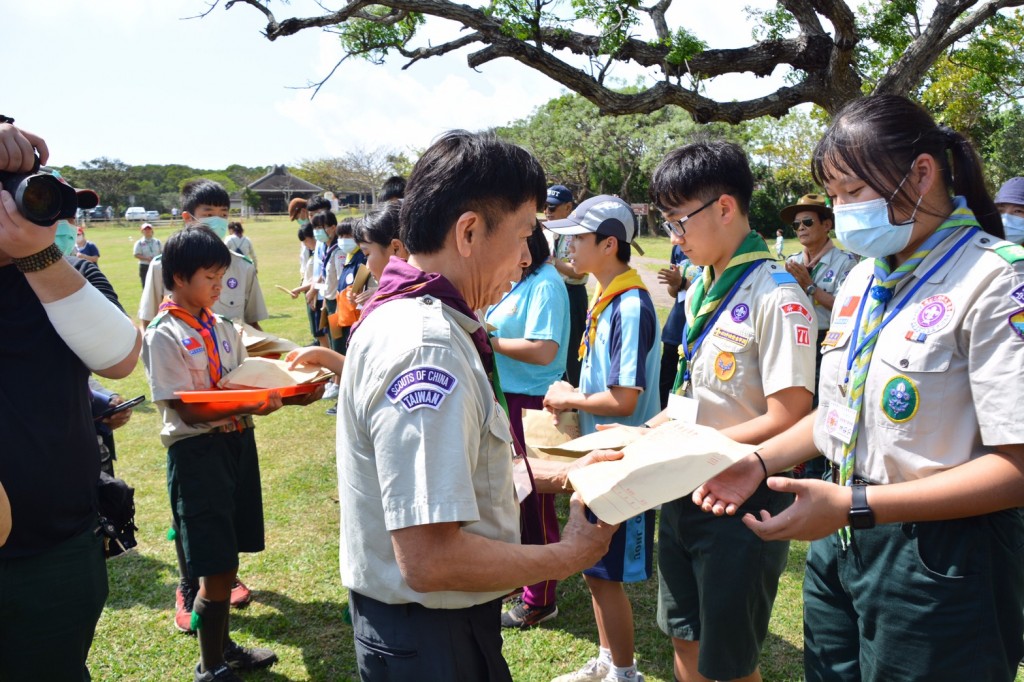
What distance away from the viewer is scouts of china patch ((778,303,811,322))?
7.48ft

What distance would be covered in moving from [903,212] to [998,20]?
960cm

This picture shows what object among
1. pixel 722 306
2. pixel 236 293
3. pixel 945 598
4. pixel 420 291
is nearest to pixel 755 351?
pixel 722 306

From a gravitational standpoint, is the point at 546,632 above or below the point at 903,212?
below

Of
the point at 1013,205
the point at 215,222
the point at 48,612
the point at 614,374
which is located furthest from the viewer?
the point at 215,222

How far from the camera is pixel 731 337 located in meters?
2.39

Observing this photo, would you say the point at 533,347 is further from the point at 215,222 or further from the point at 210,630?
the point at 215,222

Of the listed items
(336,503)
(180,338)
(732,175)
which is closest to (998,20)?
(732,175)

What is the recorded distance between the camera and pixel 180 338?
10.7ft

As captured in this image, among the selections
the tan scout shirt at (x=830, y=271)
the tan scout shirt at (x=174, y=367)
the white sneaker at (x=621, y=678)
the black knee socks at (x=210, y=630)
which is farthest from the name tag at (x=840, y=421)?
the tan scout shirt at (x=830, y=271)

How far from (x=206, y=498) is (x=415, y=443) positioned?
93.3 inches

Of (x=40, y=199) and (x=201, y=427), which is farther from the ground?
(x=40, y=199)

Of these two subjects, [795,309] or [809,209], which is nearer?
[795,309]

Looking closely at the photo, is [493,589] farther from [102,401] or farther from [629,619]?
[102,401]

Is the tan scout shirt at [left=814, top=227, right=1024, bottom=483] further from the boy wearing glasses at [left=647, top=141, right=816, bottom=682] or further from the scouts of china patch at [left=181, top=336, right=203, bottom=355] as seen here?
the scouts of china patch at [left=181, top=336, right=203, bottom=355]
